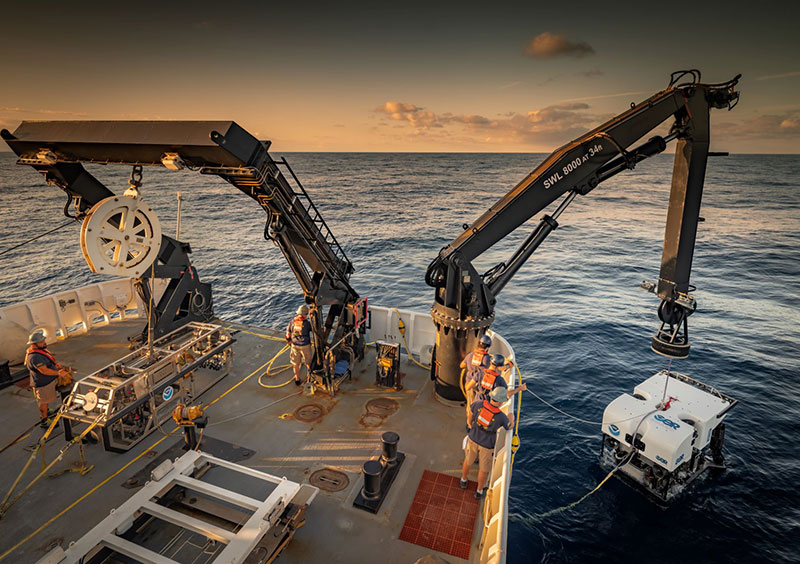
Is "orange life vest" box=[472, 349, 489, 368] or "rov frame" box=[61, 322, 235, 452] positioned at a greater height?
"orange life vest" box=[472, 349, 489, 368]

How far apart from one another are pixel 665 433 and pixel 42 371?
1407 centimetres

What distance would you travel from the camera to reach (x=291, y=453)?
8.51 m

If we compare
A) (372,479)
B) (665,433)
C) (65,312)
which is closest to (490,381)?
(372,479)

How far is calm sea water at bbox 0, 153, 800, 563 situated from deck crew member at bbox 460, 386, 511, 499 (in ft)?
11.5

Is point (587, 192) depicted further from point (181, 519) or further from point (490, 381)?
point (181, 519)

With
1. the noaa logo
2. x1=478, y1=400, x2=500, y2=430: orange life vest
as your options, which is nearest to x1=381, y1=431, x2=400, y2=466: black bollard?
x1=478, y1=400, x2=500, y2=430: orange life vest

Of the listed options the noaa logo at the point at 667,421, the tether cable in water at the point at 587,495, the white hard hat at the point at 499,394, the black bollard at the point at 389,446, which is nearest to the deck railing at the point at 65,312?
the black bollard at the point at 389,446

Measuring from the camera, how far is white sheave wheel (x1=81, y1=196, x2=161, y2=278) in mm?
6805

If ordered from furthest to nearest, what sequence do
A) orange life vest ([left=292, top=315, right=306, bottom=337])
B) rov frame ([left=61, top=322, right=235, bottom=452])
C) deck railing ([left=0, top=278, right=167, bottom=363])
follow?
deck railing ([left=0, top=278, right=167, bottom=363]), orange life vest ([left=292, top=315, right=306, bottom=337]), rov frame ([left=61, top=322, right=235, bottom=452])

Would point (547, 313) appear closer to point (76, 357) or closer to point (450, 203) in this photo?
point (76, 357)

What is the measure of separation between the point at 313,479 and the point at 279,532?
6.23ft

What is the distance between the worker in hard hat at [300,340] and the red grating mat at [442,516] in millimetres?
4392

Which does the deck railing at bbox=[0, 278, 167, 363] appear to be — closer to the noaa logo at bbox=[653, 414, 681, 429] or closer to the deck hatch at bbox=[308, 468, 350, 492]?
the deck hatch at bbox=[308, 468, 350, 492]

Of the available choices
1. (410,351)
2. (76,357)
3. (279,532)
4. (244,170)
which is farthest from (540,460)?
(76,357)
